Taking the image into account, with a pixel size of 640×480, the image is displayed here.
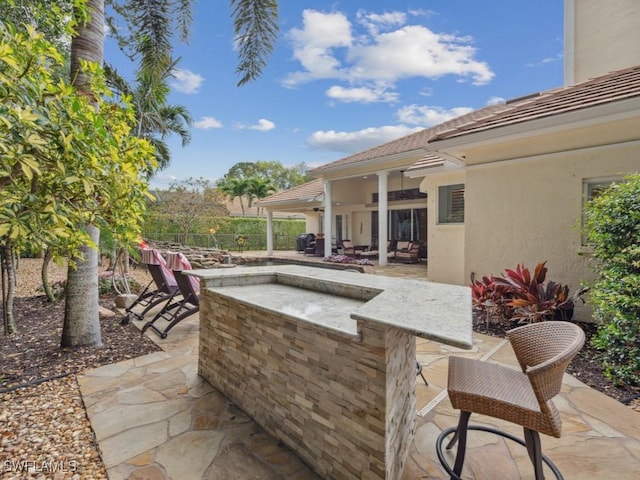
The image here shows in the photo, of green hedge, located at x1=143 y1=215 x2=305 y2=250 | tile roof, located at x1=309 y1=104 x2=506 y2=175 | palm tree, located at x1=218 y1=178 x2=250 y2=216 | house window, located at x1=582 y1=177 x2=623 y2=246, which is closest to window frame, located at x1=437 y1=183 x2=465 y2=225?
tile roof, located at x1=309 y1=104 x2=506 y2=175

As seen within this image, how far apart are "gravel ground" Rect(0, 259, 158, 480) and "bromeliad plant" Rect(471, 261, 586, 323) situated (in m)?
5.43

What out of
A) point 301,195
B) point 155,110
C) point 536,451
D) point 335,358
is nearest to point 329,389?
point 335,358

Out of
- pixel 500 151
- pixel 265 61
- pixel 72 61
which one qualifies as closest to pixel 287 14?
pixel 265 61

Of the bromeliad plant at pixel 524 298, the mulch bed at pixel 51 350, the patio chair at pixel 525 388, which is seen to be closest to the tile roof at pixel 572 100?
the bromeliad plant at pixel 524 298

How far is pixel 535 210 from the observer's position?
5.96 m

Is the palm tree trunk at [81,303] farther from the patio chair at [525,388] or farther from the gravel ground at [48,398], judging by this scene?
the patio chair at [525,388]

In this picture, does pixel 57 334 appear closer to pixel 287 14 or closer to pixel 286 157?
pixel 287 14

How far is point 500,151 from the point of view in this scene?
6379 mm

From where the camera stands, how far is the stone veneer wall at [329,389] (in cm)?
186

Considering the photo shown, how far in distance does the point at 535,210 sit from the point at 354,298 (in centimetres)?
484

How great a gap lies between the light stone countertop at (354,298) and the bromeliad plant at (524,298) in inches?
119

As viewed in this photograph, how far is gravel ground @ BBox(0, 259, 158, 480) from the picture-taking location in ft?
7.63

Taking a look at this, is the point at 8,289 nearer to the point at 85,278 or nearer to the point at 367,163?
the point at 85,278

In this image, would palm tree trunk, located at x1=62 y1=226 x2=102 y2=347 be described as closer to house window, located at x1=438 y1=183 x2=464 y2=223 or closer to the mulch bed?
the mulch bed
